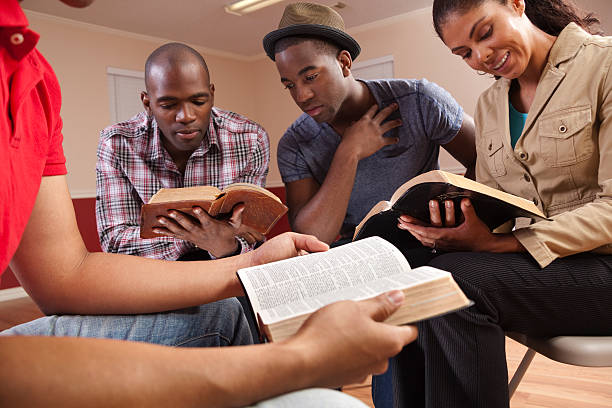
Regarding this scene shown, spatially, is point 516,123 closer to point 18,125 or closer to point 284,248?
point 284,248

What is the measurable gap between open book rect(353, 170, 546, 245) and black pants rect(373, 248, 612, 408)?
12 centimetres

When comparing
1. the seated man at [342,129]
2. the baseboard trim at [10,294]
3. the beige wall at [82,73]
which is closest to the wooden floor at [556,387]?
the seated man at [342,129]

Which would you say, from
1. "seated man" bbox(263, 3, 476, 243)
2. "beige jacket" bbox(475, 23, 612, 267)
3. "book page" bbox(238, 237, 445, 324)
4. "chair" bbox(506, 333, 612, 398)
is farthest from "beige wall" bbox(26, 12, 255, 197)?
"chair" bbox(506, 333, 612, 398)

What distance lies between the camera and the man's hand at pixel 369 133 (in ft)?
5.90

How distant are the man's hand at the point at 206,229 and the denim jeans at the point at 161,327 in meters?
0.46

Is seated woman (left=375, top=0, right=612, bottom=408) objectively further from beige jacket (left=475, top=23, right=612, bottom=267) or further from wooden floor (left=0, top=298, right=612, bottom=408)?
wooden floor (left=0, top=298, right=612, bottom=408)

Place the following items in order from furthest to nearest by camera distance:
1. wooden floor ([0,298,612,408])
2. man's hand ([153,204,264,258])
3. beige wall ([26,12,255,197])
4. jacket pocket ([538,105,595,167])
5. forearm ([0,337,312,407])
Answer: beige wall ([26,12,255,197]) → wooden floor ([0,298,612,408]) → man's hand ([153,204,264,258]) → jacket pocket ([538,105,595,167]) → forearm ([0,337,312,407])

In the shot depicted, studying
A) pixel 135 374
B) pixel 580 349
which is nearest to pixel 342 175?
pixel 580 349

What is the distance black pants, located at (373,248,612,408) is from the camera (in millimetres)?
957

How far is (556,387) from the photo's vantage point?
2.01m

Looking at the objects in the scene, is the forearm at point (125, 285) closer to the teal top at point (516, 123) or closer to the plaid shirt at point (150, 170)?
the plaid shirt at point (150, 170)

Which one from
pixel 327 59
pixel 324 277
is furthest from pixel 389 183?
pixel 324 277

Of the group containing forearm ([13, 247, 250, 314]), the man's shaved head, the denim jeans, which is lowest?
the denim jeans

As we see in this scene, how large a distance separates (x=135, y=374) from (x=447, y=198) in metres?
0.77
